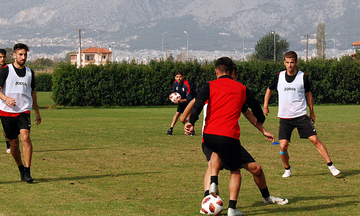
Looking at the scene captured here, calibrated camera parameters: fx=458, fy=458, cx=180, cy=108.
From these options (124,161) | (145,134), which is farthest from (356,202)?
(145,134)

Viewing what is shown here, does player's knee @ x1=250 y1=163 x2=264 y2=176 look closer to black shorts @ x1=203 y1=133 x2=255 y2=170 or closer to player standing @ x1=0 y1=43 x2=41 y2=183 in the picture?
black shorts @ x1=203 y1=133 x2=255 y2=170

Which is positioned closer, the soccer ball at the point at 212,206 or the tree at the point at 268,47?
the soccer ball at the point at 212,206

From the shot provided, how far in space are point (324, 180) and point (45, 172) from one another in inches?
213

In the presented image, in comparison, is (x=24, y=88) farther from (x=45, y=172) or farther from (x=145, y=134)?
(x=145, y=134)

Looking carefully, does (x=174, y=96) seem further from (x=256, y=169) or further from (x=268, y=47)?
(x=268, y=47)

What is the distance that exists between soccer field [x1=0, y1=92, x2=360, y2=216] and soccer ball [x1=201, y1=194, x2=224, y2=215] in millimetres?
343

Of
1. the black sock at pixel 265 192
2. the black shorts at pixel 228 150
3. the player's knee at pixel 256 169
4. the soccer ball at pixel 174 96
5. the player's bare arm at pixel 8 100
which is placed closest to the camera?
the black shorts at pixel 228 150

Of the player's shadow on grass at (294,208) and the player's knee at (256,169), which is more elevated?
the player's knee at (256,169)

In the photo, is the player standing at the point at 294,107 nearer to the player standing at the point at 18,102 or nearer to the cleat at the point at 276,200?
the cleat at the point at 276,200

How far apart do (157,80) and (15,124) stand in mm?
28596

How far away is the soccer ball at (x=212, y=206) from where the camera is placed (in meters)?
5.80

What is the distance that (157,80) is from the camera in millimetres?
36781

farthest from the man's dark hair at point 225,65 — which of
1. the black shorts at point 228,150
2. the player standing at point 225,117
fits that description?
the black shorts at point 228,150

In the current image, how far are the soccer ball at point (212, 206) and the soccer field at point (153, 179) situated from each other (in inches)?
13.5
